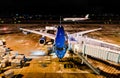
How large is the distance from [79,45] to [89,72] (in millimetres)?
10506

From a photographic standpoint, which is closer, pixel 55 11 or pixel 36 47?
pixel 36 47

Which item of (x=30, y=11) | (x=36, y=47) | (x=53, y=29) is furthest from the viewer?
(x=30, y=11)

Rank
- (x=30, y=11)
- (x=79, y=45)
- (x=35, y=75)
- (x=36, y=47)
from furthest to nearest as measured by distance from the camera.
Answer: (x=30, y=11) → (x=36, y=47) → (x=79, y=45) → (x=35, y=75)

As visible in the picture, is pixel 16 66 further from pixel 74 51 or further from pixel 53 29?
pixel 53 29

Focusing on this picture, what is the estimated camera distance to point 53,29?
7944 cm

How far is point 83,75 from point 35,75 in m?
9.61

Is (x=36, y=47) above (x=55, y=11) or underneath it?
underneath

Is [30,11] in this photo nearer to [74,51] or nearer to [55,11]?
[55,11]

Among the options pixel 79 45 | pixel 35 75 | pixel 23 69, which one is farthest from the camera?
pixel 79 45

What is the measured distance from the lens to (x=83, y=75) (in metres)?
36.6

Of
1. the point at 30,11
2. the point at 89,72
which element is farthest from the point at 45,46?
the point at 30,11

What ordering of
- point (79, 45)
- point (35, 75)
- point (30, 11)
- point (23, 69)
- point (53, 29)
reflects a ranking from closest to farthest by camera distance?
point (35, 75) → point (23, 69) → point (79, 45) → point (53, 29) → point (30, 11)

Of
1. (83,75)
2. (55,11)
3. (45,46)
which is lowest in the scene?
(83,75)

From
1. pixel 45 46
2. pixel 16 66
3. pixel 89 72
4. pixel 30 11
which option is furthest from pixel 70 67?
pixel 30 11
